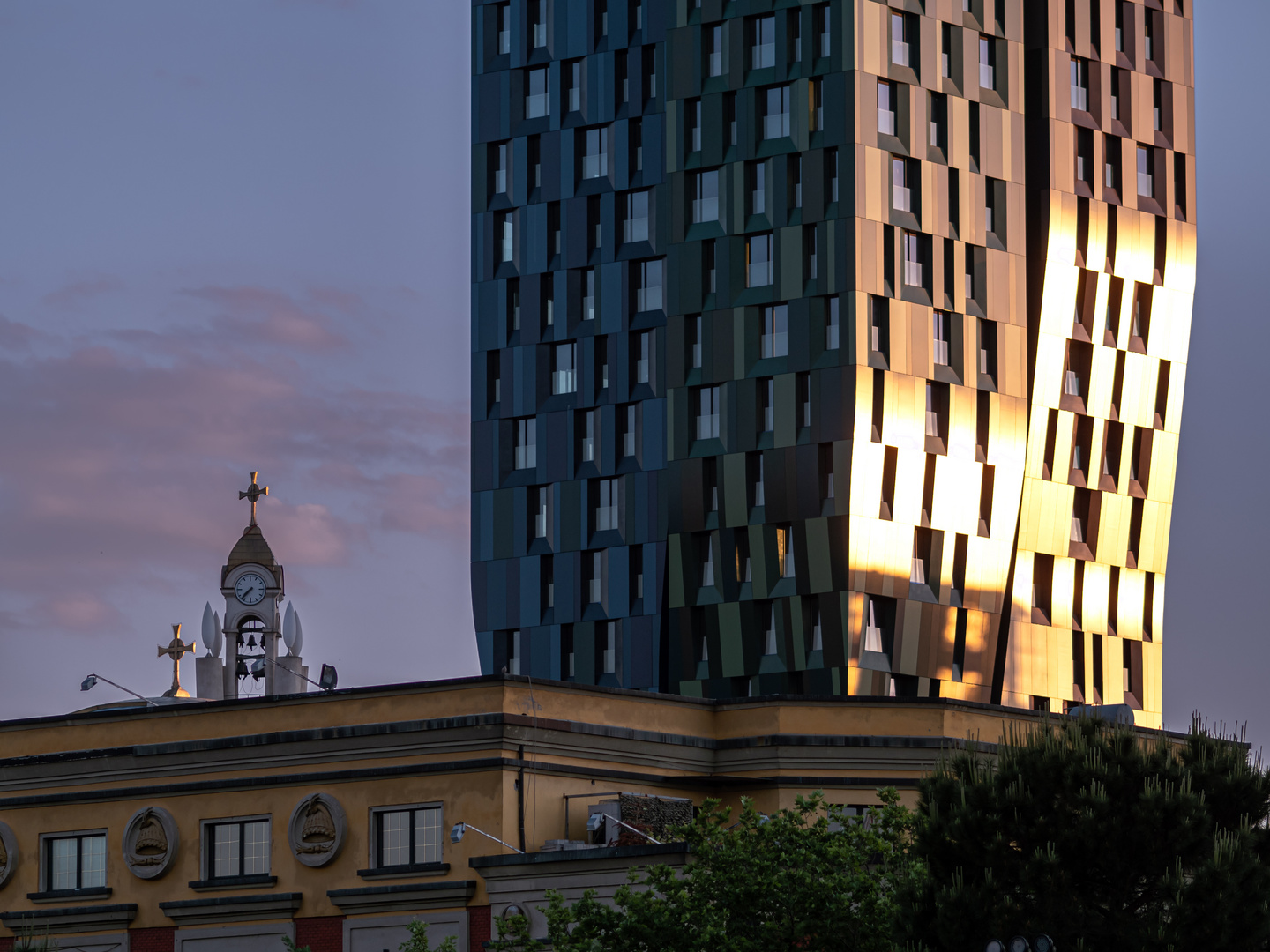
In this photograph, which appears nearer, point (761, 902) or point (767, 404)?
point (761, 902)

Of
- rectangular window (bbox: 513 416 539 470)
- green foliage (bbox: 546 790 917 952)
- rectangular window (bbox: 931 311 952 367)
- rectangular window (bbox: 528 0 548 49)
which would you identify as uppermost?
rectangular window (bbox: 528 0 548 49)

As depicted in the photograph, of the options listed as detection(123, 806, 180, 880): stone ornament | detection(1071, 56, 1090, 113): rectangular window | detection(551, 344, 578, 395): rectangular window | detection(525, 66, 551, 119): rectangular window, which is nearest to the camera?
detection(123, 806, 180, 880): stone ornament

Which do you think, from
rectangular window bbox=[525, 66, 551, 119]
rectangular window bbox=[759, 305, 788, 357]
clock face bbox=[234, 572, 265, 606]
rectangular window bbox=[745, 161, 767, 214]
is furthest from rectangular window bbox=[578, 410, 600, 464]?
clock face bbox=[234, 572, 265, 606]

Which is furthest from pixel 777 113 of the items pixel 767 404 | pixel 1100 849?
pixel 1100 849

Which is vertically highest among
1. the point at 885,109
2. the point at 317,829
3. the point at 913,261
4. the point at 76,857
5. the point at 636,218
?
the point at 885,109

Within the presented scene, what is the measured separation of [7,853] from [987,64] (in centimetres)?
6438

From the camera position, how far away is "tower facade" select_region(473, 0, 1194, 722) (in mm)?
112438

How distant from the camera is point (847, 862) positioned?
56.3 meters

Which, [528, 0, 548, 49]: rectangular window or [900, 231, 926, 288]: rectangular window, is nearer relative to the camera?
[900, 231, 926, 288]: rectangular window

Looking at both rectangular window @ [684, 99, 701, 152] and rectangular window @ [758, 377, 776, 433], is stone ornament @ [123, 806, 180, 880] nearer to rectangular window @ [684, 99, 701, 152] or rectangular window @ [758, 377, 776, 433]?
rectangular window @ [758, 377, 776, 433]

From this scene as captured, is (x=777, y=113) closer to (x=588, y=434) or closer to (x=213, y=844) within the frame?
(x=588, y=434)

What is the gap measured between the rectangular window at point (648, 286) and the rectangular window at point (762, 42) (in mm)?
10376

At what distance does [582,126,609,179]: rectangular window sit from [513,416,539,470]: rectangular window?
12.2 meters

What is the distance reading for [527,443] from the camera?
122m
